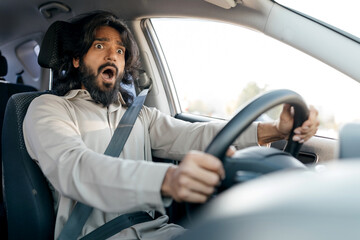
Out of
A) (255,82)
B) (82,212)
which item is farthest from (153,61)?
(82,212)

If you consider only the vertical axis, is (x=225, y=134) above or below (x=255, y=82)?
below

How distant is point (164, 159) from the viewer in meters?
2.06

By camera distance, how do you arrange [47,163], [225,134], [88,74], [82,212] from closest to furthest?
[225,134]
[47,163]
[82,212]
[88,74]

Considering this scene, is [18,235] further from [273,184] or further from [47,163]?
[273,184]

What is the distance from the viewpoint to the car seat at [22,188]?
1555mm

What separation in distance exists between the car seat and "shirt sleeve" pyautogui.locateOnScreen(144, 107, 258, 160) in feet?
1.74

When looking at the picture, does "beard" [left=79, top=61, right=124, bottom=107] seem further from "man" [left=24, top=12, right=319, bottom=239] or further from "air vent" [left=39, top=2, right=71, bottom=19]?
"air vent" [left=39, top=2, right=71, bottom=19]

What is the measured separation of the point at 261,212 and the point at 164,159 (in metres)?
1.50

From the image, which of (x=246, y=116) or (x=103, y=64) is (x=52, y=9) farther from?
(x=246, y=116)

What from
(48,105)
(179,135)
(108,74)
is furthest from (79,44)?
(179,135)

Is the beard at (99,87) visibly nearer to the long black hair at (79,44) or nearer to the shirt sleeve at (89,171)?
the long black hair at (79,44)

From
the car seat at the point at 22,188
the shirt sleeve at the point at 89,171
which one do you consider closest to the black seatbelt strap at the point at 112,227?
the car seat at the point at 22,188

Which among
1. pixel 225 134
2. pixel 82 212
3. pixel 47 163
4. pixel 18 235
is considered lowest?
pixel 18 235

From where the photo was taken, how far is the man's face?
1911 mm
